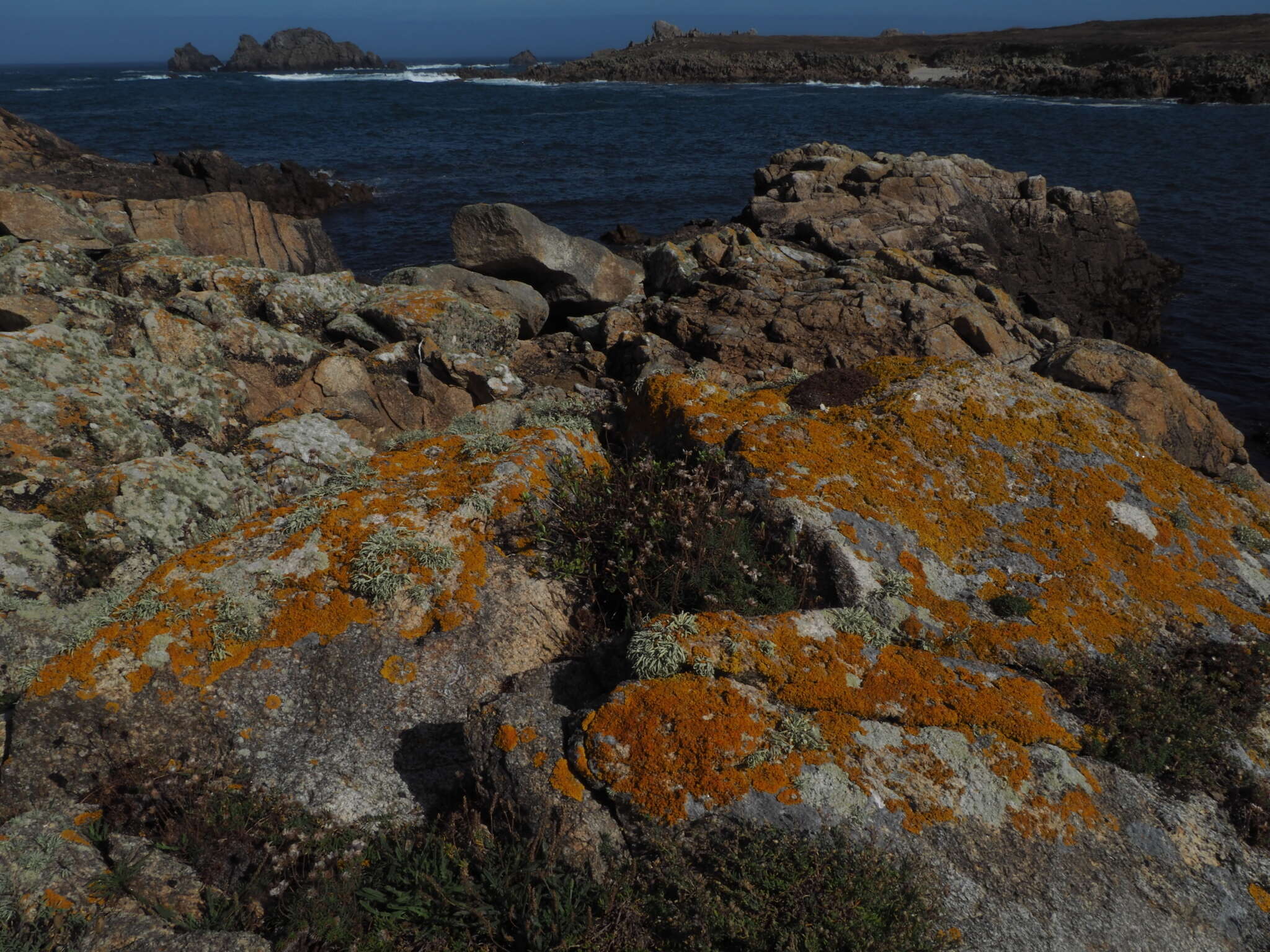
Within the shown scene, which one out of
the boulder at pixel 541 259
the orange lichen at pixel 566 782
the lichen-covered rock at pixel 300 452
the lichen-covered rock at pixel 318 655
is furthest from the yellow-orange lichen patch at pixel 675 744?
the boulder at pixel 541 259

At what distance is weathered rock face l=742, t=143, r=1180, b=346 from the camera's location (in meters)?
27.2

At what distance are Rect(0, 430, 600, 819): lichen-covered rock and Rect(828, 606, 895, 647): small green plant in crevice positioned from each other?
8.39 feet

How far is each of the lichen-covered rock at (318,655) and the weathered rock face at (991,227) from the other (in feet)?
67.5

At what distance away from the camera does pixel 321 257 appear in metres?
28.5

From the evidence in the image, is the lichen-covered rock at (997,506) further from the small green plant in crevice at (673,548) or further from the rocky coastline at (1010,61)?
the rocky coastline at (1010,61)

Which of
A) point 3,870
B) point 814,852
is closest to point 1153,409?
point 814,852

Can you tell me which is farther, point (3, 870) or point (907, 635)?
point (907, 635)

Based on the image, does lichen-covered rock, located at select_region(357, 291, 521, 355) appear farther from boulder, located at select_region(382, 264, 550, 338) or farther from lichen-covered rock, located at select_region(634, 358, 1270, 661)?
lichen-covered rock, located at select_region(634, 358, 1270, 661)

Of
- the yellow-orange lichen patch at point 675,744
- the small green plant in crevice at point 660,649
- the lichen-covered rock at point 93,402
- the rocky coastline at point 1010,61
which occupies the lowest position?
the yellow-orange lichen patch at point 675,744

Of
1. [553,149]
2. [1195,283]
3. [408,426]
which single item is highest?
[553,149]

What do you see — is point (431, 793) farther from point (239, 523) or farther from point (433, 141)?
point (433, 141)

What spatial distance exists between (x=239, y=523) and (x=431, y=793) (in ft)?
12.1

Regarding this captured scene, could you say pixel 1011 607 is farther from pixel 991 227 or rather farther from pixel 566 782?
pixel 991 227

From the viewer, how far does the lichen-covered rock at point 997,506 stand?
724 centimetres
